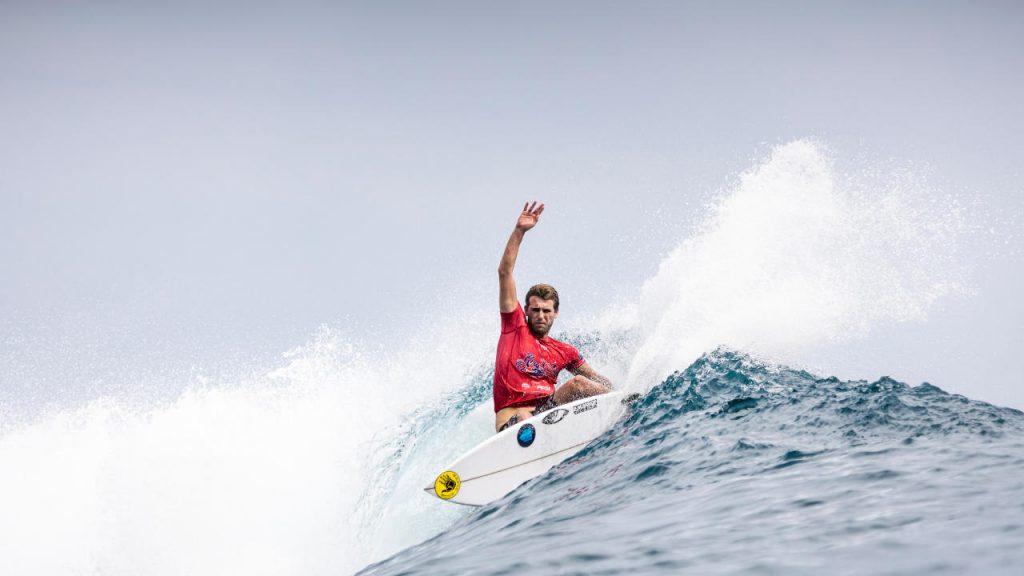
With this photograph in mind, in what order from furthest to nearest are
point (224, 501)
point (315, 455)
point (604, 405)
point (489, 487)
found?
point (315, 455)
point (224, 501)
point (604, 405)
point (489, 487)

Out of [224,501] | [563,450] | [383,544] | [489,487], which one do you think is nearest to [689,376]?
[563,450]

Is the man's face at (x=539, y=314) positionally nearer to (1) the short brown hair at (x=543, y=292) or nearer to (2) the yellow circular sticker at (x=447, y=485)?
(1) the short brown hair at (x=543, y=292)

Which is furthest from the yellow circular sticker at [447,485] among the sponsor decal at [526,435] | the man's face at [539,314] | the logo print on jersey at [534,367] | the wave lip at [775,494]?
the man's face at [539,314]

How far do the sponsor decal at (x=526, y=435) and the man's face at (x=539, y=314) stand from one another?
1057 mm

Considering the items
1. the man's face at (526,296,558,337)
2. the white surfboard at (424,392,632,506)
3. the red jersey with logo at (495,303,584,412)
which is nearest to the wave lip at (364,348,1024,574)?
the white surfboard at (424,392,632,506)

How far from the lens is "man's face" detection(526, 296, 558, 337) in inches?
299

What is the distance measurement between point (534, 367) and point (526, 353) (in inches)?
7.4

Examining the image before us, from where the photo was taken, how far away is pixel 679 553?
3822 mm

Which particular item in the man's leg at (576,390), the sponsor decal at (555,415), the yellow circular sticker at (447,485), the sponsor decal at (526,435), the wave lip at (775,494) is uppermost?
the man's leg at (576,390)

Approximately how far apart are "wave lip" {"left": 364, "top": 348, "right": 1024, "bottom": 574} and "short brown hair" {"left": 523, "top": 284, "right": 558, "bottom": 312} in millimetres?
1577

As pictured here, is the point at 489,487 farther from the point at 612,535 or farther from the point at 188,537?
the point at 188,537

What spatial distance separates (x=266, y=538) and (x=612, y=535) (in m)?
4.98

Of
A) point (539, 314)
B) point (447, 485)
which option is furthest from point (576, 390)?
point (447, 485)

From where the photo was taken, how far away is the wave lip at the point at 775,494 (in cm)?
354
